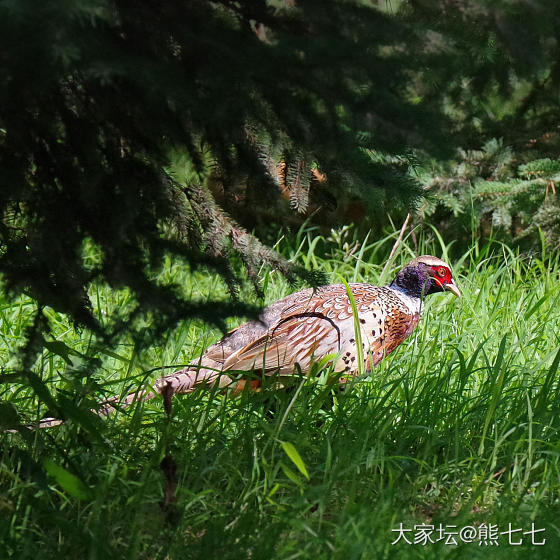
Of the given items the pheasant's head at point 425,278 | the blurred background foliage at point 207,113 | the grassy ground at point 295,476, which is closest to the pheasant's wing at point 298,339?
the grassy ground at point 295,476

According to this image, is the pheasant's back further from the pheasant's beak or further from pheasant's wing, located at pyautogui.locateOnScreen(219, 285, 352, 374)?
the pheasant's beak

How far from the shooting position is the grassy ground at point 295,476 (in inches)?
86.7

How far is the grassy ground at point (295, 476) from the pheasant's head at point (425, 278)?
78cm

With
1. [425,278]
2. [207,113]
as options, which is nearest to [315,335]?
[425,278]

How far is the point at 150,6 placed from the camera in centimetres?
185

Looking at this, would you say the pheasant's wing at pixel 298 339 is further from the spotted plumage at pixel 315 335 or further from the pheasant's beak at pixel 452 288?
the pheasant's beak at pixel 452 288

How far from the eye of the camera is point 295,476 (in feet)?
7.97

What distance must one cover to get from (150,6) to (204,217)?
2.88ft

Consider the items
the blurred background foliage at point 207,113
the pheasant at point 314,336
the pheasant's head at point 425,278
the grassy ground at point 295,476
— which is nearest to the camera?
the blurred background foliage at point 207,113

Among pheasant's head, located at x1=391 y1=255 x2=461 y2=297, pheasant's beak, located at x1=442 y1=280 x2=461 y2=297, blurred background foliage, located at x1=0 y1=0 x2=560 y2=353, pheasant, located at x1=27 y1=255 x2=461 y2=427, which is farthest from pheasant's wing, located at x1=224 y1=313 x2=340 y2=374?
blurred background foliage, located at x1=0 y1=0 x2=560 y2=353

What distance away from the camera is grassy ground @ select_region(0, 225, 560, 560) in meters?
2.20

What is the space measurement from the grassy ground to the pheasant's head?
782 mm

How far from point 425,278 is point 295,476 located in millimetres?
2195

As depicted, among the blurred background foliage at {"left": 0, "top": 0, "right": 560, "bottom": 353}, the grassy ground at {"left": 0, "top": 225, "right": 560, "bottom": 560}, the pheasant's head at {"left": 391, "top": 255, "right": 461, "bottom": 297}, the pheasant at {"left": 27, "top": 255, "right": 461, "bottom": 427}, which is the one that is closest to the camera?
the blurred background foliage at {"left": 0, "top": 0, "right": 560, "bottom": 353}
